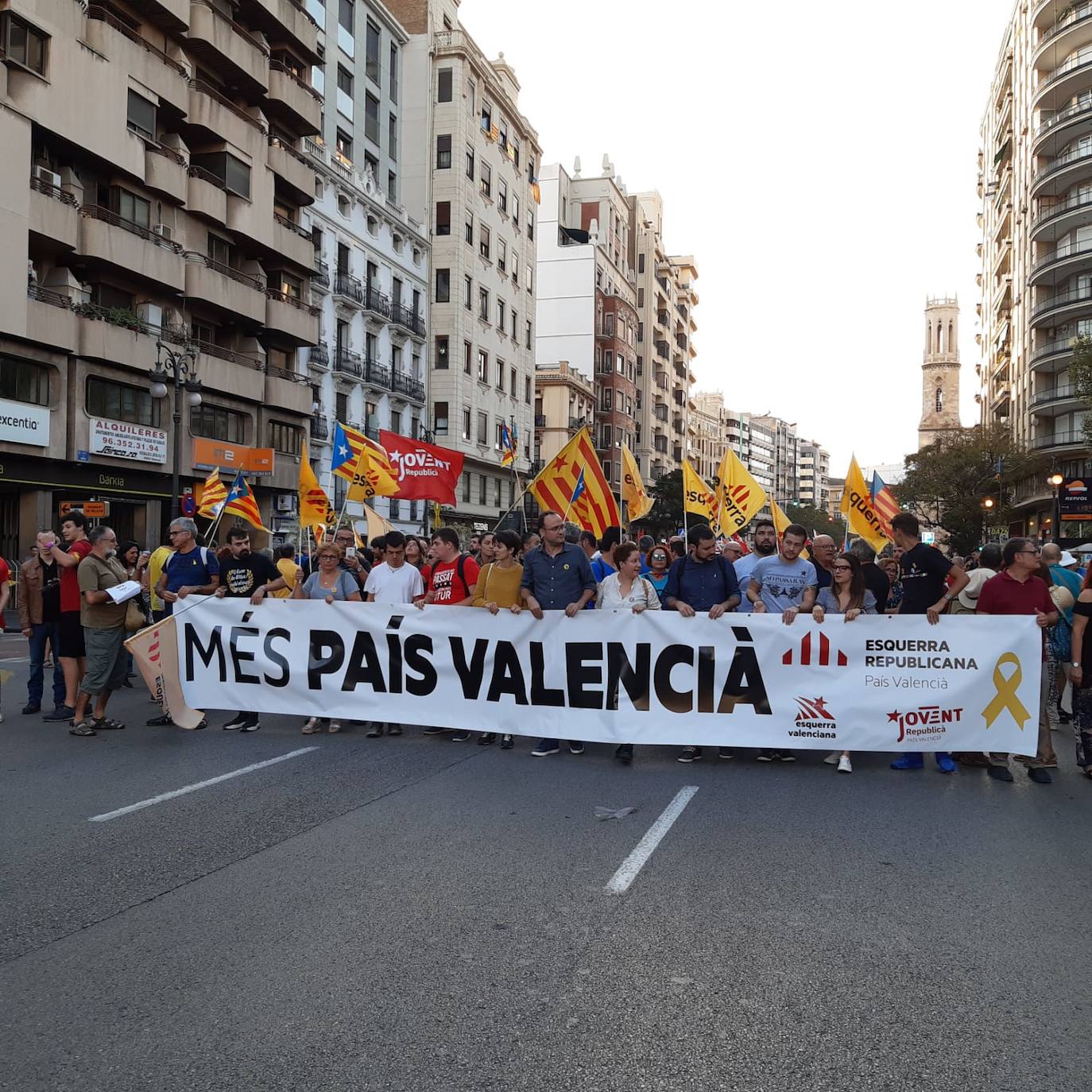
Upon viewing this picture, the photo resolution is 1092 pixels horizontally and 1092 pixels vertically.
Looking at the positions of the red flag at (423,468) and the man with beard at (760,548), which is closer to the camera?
the man with beard at (760,548)

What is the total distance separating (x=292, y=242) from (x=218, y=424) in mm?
7652

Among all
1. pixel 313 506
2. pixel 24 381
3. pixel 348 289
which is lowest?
pixel 313 506

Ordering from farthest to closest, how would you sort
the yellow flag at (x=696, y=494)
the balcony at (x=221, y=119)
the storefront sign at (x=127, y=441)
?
the balcony at (x=221, y=119) → the storefront sign at (x=127, y=441) → the yellow flag at (x=696, y=494)

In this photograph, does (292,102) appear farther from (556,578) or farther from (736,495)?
(556,578)

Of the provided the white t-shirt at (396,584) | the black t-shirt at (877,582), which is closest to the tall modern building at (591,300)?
the white t-shirt at (396,584)

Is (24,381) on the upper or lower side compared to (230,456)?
upper

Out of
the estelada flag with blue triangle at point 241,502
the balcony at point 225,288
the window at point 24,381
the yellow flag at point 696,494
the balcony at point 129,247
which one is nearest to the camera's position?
the estelada flag with blue triangle at point 241,502

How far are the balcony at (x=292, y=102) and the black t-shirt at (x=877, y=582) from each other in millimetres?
33199

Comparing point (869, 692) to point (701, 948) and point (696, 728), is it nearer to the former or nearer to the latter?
point (696, 728)

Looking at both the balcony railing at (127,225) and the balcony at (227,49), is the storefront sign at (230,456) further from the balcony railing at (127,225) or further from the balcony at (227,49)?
the balcony at (227,49)

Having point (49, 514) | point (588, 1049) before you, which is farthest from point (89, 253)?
point (588, 1049)

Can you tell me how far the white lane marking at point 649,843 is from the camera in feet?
17.2

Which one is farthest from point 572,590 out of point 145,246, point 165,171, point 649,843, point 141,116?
point 141,116

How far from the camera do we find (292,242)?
3722 centimetres
